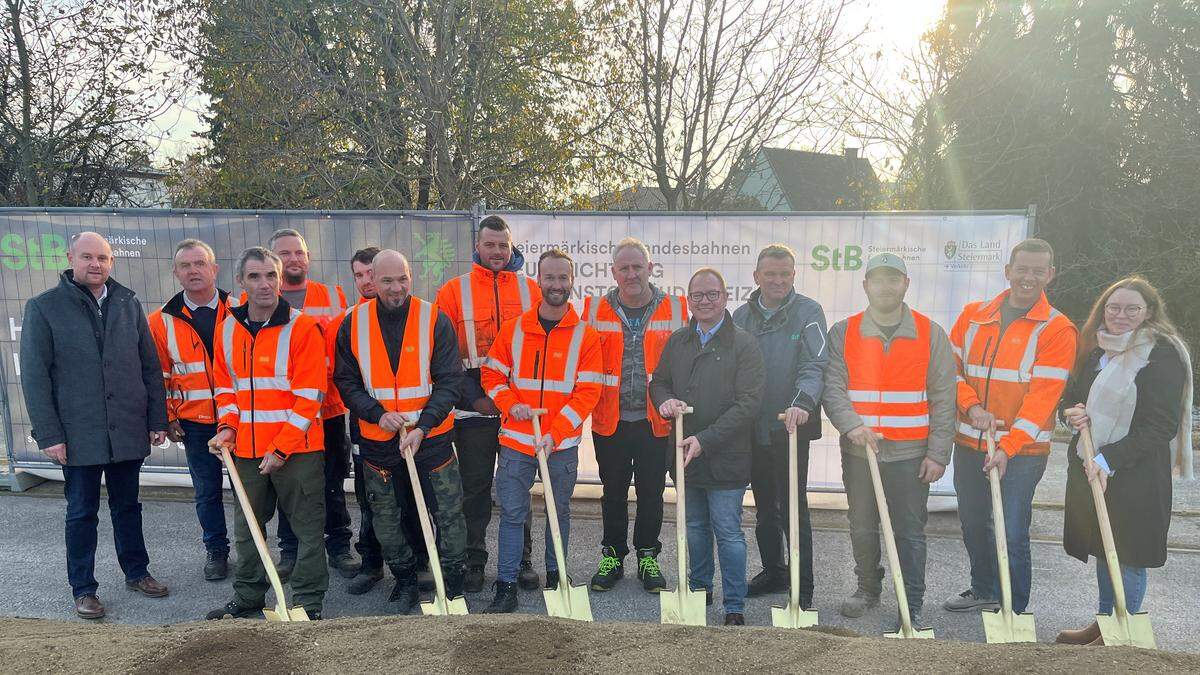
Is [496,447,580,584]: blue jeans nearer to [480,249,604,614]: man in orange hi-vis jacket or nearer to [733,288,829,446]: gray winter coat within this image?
[480,249,604,614]: man in orange hi-vis jacket

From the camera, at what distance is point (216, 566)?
14.1 ft

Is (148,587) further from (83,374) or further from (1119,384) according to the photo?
(1119,384)

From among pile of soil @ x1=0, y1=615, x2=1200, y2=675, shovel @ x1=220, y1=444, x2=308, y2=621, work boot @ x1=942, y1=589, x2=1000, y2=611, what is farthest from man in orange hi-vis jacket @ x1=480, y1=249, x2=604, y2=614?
work boot @ x1=942, y1=589, x2=1000, y2=611

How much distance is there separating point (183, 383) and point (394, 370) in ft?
5.00

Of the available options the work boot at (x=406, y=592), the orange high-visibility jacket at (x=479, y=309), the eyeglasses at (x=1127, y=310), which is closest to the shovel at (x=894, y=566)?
the eyeglasses at (x=1127, y=310)

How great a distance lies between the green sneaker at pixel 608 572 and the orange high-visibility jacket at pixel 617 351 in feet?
2.60

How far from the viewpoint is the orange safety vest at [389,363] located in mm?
3609

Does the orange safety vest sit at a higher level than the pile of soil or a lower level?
higher

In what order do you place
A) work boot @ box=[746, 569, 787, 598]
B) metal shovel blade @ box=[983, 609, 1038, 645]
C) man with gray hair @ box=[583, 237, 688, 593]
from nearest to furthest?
metal shovel blade @ box=[983, 609, 1038, 645], man with gray hair @ box=[583, 237, 688, 593], work boot @ box=[746, 569, 787, 598]

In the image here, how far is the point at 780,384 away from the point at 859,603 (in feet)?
4.29

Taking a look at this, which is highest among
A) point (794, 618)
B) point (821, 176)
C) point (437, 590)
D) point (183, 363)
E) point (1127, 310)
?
point (821, 176)

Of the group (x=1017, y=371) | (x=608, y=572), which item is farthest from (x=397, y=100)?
(x=1017, y=371)

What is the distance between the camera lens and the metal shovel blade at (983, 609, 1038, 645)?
3.06 m

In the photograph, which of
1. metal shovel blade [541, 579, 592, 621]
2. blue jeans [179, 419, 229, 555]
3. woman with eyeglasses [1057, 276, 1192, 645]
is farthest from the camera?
blue jeans [179, 419, 229, 555]
